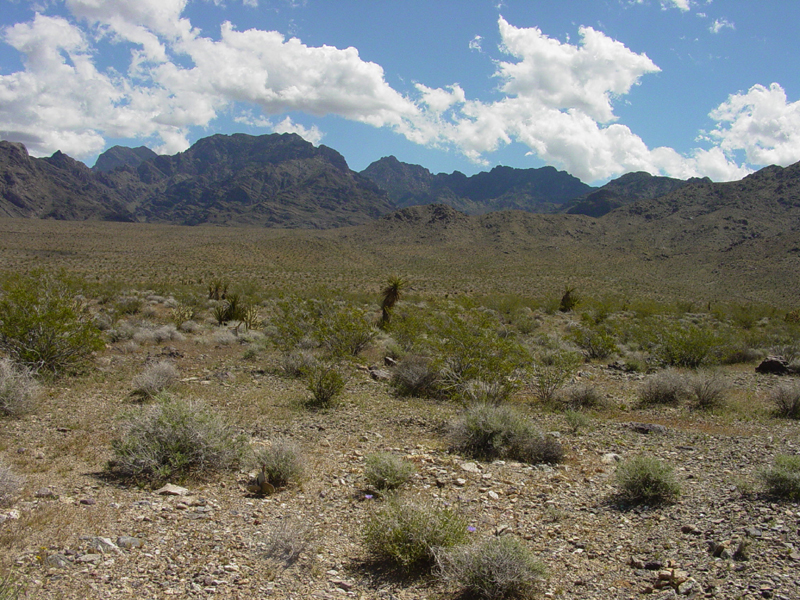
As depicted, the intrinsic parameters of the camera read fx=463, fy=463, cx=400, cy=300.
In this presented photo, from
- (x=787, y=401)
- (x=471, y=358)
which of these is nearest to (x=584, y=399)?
(x=471, y=358)

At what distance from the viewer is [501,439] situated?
7.50 meters

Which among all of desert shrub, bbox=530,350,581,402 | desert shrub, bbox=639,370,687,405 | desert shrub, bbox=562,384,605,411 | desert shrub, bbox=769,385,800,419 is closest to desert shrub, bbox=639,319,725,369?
desert shrub, bbox=639,370,687,405

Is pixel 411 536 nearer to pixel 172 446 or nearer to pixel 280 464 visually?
pixel 280 464

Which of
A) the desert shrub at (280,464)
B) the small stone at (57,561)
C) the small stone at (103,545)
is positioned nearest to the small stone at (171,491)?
the desert shrub at (280,464)

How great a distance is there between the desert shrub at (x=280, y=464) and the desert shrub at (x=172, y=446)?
0.45 metres

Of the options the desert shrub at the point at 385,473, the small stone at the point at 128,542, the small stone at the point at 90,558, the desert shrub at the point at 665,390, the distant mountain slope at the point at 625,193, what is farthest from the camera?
the distant mountain slope at the point at 625,193

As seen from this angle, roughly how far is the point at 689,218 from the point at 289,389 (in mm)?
91896

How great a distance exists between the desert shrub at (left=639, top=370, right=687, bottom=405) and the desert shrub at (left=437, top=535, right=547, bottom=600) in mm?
8471

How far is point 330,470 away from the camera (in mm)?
6609

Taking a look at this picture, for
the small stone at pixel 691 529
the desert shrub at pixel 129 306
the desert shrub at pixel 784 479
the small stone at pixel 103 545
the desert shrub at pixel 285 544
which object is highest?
the desert shrub at pixel 784 479

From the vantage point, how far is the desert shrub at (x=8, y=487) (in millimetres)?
4648

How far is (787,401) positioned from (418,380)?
8.05m

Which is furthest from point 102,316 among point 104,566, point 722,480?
point 722,480

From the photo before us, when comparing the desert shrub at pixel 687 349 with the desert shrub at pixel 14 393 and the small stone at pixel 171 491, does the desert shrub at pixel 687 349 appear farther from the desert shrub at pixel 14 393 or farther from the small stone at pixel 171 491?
the desert shrub at pixel 14 393
